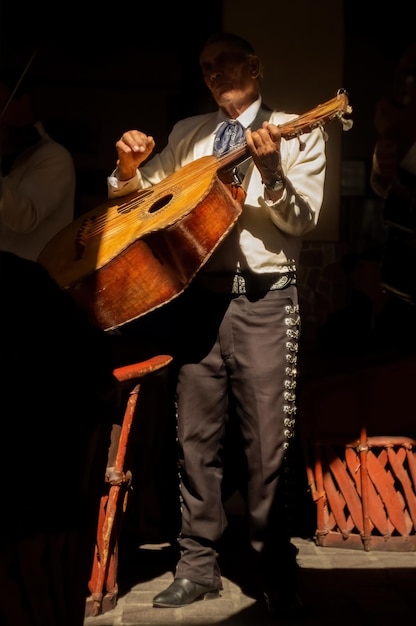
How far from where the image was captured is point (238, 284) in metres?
3.28

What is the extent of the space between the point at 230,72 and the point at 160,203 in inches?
21.6

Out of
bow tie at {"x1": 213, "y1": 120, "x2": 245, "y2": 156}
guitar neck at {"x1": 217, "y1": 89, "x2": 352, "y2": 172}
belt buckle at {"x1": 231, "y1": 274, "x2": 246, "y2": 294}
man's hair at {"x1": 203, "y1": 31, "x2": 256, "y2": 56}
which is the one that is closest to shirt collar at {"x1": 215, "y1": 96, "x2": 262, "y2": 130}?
bow tie at {"x1": 213, "y1": 120, "x2": 245, "y2": 156}

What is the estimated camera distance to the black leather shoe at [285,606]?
320 cm

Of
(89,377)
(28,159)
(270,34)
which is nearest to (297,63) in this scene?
(270,34)

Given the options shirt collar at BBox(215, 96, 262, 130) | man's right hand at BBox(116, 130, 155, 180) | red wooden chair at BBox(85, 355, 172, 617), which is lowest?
red wooden chair at BBox(85, 355, 172, 617)

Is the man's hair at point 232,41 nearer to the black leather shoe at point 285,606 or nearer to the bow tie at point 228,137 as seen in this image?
the bow tie at point 228,137

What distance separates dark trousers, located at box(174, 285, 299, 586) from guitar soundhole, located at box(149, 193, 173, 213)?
378mm

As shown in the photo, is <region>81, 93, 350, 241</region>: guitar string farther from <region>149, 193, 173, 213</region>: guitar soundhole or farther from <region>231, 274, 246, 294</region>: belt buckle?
<region>231, 274, 246, 294</region>: belt buckle

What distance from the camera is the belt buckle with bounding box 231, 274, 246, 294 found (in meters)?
3.28

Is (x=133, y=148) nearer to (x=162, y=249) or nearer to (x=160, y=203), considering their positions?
(x=160, y=203)

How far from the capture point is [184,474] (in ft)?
11.1

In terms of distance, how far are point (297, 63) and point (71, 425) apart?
3381 millimetres

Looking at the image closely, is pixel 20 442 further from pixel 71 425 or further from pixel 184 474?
pixel 184 474

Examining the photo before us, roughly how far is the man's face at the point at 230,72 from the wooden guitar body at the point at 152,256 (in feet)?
1.25
